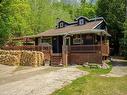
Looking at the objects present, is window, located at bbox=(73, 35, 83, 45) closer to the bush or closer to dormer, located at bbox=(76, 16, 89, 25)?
dormer, located at bbox=(76, 16, 89, 25)

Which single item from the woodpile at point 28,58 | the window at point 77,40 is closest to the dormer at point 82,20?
the window at point 77,40

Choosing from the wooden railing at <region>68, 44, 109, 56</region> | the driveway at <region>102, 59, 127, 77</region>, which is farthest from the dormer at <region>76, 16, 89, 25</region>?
the driveway at <region>102, 59, 127, 77</region>

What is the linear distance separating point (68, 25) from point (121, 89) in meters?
30.1

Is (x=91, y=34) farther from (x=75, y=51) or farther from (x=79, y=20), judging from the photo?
(x=79, y=20)

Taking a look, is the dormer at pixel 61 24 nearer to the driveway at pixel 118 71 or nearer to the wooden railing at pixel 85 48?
the wooden railing at pixel 85 48

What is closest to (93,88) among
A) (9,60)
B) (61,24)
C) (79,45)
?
(9,60)

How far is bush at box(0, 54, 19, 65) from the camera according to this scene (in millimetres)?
28188

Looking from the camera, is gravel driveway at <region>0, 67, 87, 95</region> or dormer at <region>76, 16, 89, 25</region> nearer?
gravel driveway at <region>0, 67, 87, 95</region>

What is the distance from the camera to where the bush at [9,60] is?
2819cm

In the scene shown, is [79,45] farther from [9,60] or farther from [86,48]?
[9,60]

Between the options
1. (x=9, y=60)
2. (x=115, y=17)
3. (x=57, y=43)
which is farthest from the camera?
(x=115, y=17)

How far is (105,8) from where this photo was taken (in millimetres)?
52156

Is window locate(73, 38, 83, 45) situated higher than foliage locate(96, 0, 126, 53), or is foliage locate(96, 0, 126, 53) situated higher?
foliage locate(96, 0, 126, 53)

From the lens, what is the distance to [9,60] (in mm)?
28344
